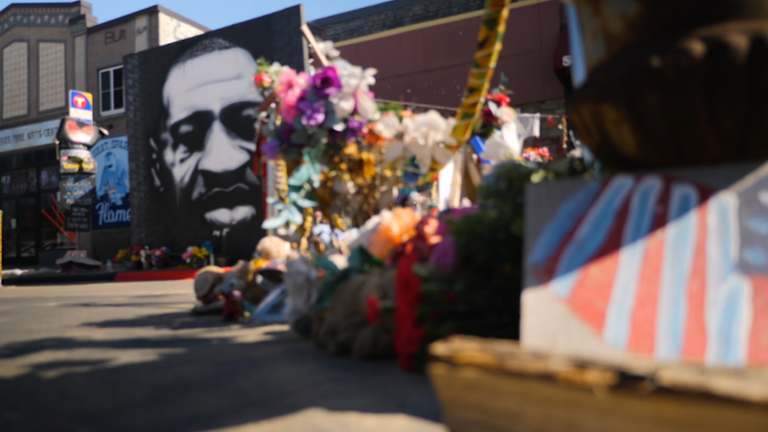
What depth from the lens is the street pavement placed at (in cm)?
189

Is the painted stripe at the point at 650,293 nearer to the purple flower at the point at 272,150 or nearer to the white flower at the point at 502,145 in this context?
the white flower at the point at 502,145

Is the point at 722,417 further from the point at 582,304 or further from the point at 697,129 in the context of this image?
the point at 697,129

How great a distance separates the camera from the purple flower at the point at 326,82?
3.33 m

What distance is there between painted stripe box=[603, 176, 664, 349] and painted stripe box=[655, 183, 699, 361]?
52 millimetres

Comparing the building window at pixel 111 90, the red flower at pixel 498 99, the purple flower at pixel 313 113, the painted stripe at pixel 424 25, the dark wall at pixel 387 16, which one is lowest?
the purple flower at pixel 313 113

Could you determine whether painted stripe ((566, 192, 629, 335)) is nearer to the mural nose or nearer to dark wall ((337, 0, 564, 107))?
dark wall ((337, 0, 564, 107))

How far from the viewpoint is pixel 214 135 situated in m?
14.3

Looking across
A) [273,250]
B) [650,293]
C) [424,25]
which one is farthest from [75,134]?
[650,293]

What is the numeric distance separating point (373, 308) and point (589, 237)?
1.08m

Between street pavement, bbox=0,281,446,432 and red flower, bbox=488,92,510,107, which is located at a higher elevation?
red flower, bbox=488,92,510,107

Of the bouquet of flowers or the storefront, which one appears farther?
the storefront

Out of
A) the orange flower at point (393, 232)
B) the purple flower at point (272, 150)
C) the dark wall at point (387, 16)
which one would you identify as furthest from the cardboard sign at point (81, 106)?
the orange flower at point (393, 232)

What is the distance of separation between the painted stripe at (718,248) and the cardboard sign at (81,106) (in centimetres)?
1821

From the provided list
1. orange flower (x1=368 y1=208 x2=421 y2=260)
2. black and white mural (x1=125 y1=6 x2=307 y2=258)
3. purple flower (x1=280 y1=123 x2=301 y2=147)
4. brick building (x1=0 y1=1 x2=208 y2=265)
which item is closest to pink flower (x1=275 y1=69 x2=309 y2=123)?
purple flower (x1=280 y1=123 x2=301 y2=147)
